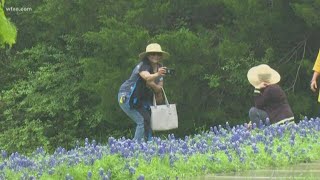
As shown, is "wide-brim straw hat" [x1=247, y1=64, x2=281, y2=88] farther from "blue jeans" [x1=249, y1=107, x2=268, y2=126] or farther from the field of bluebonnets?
the field of bluebonnets

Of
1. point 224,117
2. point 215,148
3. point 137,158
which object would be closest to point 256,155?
point 215,148

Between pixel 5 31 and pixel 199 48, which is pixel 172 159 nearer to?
pixel 5 31

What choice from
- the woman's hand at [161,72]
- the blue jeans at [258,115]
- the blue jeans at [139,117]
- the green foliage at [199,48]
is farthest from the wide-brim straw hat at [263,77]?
the green foliage at [199,48]

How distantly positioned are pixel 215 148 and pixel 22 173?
1.57 metres

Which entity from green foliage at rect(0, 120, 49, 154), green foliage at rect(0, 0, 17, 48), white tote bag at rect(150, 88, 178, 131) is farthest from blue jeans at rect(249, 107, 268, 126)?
green foliage at rect(0, 120, 49, 154)

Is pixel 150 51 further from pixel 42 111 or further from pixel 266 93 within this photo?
pixel 42 111

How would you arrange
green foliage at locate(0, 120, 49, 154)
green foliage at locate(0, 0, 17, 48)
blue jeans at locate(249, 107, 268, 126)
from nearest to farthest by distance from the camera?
green foliage at locate(0, 0, 17, 48) → blue jeans at locate(249, 107, 268, 126) → green foliage at locate(0, 120, 49, 154)

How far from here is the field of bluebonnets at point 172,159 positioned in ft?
18.2

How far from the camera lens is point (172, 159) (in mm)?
5750

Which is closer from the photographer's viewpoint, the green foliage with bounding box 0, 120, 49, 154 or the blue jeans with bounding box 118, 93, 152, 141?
the blue jeans with bounding box 118, 93, 152, 141

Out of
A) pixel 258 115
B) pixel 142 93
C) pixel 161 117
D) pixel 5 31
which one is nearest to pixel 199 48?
pixel 142 93

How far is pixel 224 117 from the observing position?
51.4ft

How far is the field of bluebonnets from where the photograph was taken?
5535 millimetres

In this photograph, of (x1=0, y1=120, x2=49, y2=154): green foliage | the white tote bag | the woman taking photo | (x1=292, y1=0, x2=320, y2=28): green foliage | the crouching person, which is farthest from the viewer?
(x1=0, y1=120, x2=49, y2=154): green foliage
